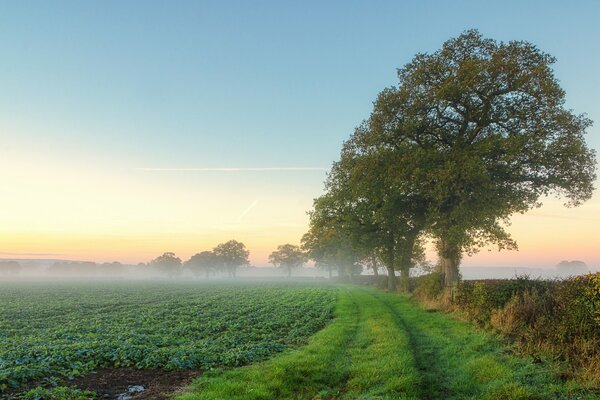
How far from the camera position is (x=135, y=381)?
504 inches

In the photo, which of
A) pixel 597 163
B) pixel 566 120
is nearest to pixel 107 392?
pixel 566 120

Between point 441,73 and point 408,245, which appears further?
point 408,245

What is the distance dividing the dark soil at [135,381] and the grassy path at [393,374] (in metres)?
0.80

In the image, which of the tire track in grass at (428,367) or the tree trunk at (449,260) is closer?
the tire track in grass at (428,367)

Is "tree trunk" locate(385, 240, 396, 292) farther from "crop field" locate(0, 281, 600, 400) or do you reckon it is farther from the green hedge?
the green hedge

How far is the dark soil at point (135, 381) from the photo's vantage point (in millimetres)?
11400

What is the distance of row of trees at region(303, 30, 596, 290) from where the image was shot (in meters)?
29.7

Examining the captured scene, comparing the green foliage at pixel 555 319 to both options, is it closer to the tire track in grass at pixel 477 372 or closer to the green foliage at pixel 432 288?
the tire track in grass at pixel 477 372

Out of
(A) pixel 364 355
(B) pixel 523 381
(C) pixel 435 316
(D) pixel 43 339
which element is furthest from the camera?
(C) pixel 435 316

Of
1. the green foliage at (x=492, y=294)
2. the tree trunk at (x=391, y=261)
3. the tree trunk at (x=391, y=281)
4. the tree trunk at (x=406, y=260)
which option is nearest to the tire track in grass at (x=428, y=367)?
the green foliage at (x=492, y=294)

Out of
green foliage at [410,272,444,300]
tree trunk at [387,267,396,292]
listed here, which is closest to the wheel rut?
green foliage at [410,272,444,300]

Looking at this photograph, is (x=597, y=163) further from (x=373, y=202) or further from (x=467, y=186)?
(x=373, y=202)

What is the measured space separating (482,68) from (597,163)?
12.0 metres

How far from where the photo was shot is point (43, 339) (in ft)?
66.2
